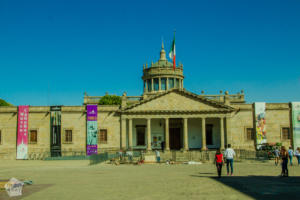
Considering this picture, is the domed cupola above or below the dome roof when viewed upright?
below

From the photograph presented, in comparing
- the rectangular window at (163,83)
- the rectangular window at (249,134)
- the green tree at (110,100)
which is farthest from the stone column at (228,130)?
the green tree at (110,100)

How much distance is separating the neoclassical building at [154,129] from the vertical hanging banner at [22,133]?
0.54m

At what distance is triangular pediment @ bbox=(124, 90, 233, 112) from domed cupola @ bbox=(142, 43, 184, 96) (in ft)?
48.7

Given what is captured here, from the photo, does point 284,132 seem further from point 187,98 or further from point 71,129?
point 71,129

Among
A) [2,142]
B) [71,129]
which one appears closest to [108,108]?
[71,129]

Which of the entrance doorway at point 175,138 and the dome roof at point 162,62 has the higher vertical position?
the dome roof at point 162,62

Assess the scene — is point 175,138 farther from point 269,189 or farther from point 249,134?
point 269,189

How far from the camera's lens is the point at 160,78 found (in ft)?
182

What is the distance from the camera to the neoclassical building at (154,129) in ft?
130

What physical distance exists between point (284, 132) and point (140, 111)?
59.8 ft

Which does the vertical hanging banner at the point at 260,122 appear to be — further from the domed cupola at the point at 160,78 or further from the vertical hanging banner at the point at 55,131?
the vertical hanging banner at the point at 55,131

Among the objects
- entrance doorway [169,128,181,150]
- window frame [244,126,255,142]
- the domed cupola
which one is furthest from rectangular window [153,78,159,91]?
window frame [244,126,255,142]

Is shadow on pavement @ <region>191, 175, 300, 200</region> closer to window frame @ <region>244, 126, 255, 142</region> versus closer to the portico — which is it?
the portico

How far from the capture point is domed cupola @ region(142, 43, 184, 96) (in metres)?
55.5
